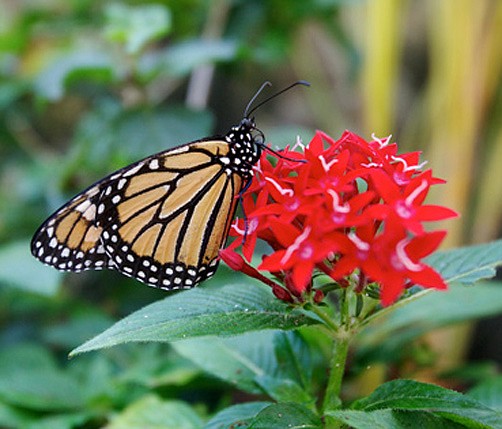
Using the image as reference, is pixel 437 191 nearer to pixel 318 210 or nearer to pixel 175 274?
pixel 175 274

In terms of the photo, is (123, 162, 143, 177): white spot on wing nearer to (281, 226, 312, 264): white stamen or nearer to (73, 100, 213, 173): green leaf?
(281, 226, 312, 264): white stamen

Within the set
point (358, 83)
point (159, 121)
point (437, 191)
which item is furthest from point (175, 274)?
point (358, 83)

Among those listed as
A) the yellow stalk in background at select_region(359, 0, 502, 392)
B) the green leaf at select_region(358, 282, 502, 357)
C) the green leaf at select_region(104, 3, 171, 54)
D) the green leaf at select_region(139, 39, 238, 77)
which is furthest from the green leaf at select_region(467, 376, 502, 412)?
the green leaf at select_region(104, 3, 171, 54)

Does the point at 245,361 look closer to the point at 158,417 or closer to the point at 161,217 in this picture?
the point at 158,417

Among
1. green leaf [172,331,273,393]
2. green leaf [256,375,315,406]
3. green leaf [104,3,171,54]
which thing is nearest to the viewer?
green leaf [256,375,315,406]

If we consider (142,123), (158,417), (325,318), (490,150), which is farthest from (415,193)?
(490,150)
